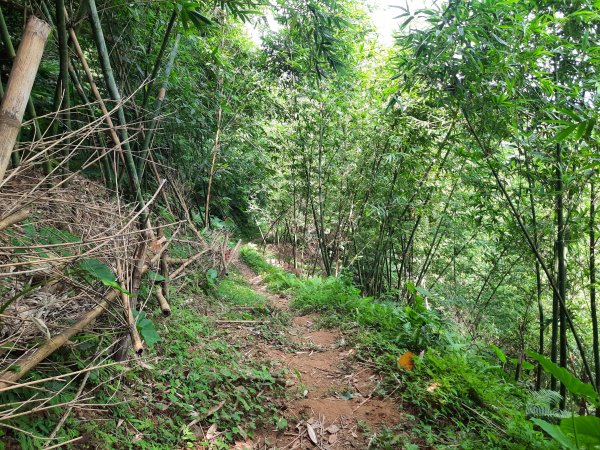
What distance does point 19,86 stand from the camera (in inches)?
47.3

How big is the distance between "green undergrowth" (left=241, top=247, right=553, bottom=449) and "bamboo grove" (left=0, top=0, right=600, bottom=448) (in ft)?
1.47

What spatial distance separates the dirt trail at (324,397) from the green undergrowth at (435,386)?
13 centimetres

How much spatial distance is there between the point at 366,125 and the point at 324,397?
4159mm

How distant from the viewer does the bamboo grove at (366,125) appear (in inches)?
89.9

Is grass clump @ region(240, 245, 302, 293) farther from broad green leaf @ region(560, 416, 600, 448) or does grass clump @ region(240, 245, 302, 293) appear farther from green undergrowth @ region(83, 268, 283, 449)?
broad green leaf @ region(560, 416, 600, 448)

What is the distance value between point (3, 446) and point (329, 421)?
5.96ft

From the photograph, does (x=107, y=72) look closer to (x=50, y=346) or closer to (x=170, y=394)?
(x=50, y=346)

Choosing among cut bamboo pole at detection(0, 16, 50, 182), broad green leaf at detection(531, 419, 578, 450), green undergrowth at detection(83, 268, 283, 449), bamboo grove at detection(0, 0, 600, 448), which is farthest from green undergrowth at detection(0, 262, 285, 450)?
broad green leaf at detection(531, 419, 578, 450)

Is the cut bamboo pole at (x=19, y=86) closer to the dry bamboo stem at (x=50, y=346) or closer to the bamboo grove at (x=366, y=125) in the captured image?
the bamboo grove at (x=366, y=125)

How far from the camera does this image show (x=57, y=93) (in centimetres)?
211

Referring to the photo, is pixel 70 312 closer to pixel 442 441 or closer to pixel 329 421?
pixel 329 421

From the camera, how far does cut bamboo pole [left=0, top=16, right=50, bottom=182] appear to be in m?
1.13

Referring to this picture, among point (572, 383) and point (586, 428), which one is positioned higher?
point (572, 383)

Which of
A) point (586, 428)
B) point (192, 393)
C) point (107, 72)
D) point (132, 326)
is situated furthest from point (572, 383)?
point (107, 72)
